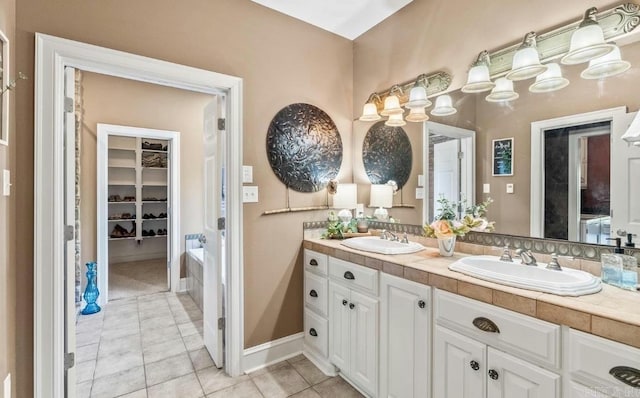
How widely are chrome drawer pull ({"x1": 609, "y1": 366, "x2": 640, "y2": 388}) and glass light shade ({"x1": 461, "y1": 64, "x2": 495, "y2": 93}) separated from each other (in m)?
1.48

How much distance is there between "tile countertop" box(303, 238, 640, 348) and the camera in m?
0.95

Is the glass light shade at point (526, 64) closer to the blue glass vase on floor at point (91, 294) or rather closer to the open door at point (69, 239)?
the open door at point (69, 239)

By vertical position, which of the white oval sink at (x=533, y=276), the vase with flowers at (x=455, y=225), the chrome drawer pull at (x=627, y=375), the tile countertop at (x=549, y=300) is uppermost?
the vase with flowers at (x=455, y=225)

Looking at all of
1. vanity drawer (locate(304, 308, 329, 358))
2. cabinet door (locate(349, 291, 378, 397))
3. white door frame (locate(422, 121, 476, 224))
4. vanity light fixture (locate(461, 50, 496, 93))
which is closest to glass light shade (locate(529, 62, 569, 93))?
vanity light fixture (locate(461, 50, 496, 93))

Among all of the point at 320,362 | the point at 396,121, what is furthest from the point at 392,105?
the point at 320,362

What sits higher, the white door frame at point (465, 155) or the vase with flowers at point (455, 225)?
the white door frame at point (465, 155)

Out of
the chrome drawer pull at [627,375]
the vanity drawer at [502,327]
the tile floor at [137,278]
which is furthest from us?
the tile floor at [137,278]

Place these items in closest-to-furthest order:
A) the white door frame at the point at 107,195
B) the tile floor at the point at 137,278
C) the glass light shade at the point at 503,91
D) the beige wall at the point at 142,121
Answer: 1. the glass light shade at the point at 503,91
2. the white door frame at the point at 107,195
3. the beige wall at the point at 142,121
4. the tile floor at the point at 137,278

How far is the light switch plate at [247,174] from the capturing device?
89.3 inches

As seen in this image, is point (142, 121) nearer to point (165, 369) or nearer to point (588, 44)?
point (165, 369)

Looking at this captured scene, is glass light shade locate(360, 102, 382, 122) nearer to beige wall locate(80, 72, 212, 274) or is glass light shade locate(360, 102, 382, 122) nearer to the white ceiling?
the white ceiling

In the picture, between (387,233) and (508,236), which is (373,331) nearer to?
(387,233)

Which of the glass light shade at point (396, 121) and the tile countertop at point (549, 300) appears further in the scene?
the glass light shade at point (396, 121)

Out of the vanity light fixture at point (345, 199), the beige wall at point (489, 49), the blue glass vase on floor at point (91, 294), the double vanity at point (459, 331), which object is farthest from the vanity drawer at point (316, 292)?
the blue glass vase on floor at point (91, 294)
